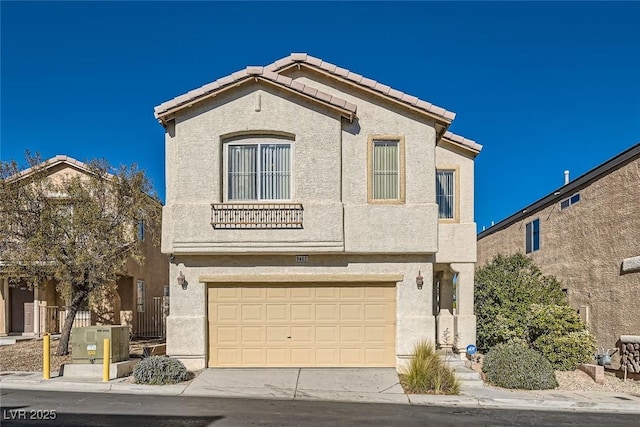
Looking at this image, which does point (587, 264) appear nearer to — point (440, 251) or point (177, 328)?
point (440, 251)

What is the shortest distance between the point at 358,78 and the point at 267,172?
3.41 m

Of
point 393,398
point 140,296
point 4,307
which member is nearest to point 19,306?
point 4,307

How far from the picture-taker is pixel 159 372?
42.9 ft

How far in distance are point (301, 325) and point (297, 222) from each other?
8.79 feet

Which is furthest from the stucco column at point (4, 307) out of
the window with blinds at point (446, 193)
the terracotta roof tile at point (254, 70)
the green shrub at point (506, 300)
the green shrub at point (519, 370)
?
the green shrub at point (519, 370)

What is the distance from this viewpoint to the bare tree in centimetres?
1608

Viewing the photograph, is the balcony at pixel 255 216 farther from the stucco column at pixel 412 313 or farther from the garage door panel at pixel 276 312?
the stucco column at pixel 412 313

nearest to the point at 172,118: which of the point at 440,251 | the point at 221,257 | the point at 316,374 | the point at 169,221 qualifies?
the point at 169,221

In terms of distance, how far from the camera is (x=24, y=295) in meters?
23.2

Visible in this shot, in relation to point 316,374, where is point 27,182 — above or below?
above

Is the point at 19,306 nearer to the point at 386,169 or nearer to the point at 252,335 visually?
the point at 252,335

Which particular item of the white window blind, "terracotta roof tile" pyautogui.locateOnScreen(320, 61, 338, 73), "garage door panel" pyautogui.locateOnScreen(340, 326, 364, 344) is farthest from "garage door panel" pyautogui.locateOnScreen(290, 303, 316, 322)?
"terracotta roof tile" pyautogui.locateOnScreen(320, 61, 338, 73)

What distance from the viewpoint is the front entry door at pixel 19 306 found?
2311cm

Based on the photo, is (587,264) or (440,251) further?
(587,264)
